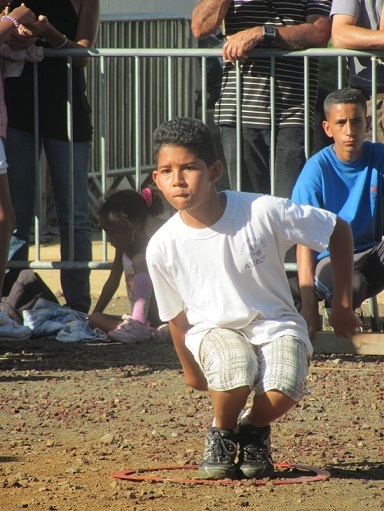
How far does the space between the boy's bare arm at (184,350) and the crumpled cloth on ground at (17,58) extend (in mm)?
2879

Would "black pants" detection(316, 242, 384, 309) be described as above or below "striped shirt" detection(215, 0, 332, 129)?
below

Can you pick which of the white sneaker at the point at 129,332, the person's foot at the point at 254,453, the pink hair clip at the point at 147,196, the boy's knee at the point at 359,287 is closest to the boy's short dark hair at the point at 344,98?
the boy's knee at the point at 359,287

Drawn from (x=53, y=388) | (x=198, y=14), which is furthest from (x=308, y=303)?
(x=198, y=14)

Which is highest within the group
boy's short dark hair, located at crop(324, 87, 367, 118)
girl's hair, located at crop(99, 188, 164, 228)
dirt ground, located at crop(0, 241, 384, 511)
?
boy's short dark hair, located at crop(324, 87, 367, 118)

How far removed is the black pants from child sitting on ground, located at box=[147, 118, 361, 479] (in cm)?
191

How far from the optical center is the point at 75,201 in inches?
268

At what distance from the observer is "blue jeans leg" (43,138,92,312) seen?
22.1ft

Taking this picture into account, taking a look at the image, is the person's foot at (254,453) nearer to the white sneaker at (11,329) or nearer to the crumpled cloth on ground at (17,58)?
the white sneaker at (11,329)

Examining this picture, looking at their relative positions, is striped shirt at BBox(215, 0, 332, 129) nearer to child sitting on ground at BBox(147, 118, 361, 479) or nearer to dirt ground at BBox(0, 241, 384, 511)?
dirt ground at BBox(0, 241, 384, 511)

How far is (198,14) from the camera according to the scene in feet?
21.4

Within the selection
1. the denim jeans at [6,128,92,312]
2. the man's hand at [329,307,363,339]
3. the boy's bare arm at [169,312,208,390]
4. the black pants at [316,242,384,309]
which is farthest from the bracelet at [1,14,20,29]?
the man's hand at [329,307,363,339]

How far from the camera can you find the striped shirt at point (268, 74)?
21.1ft

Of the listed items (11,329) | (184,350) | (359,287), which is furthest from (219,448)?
(11,329)

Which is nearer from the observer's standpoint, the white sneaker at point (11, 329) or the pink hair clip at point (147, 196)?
the white sneaker at point (11, 329)
